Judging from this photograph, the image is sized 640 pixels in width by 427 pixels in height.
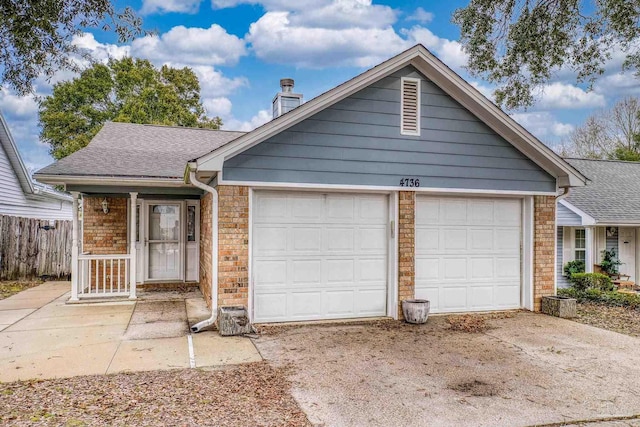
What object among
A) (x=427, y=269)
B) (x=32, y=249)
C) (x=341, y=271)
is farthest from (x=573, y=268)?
(x=32, y=249)

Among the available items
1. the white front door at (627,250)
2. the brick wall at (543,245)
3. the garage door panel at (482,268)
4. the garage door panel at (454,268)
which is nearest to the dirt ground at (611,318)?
the brick wall at (543,245)

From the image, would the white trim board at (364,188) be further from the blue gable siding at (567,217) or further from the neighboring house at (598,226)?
the neighboring house at (598,226)

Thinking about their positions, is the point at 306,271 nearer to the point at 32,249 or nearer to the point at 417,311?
the point at 417,311

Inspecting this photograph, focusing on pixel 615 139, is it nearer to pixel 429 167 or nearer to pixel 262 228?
pixel 429 167

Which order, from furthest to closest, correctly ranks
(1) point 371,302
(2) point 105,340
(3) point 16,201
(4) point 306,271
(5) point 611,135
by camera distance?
(5) point 611,135, (3) point 16,201, (1) point 371,302, (4) point 306,271, (2) point 105,340

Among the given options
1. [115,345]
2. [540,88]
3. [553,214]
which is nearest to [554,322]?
[553,214]

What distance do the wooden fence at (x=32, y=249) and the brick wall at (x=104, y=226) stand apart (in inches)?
129

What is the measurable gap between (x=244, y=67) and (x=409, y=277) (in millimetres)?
13065

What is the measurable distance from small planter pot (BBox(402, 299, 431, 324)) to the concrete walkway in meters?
2.81

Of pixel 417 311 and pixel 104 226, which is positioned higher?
pixel 104 226

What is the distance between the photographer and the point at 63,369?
515 centimetres

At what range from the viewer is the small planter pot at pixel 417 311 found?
7.59 meters

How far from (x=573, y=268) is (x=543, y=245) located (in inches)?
249

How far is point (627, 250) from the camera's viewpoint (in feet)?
49.2
